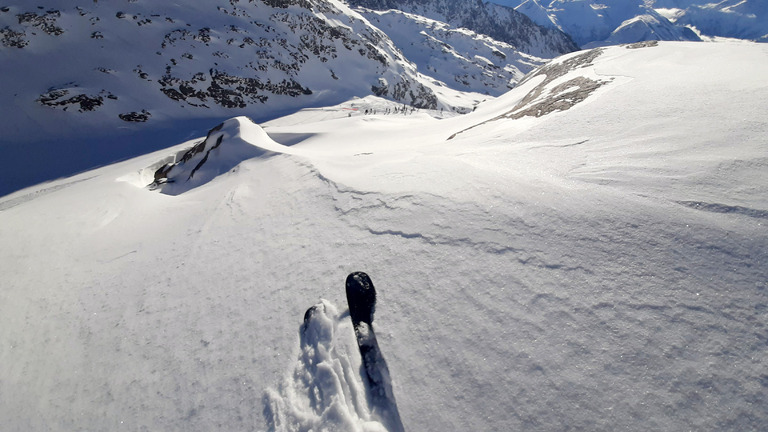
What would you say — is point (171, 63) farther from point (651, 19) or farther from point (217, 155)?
point (651, 19)

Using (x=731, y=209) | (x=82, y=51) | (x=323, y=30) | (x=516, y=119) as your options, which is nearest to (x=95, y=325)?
(x=731, y=209)

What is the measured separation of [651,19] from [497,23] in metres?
105

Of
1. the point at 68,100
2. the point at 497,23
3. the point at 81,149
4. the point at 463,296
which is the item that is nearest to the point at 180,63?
the point at 68,100

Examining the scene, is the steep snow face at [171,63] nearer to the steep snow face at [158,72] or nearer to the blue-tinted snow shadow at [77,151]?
the steep snow face at [158,72]

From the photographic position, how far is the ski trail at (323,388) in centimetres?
202

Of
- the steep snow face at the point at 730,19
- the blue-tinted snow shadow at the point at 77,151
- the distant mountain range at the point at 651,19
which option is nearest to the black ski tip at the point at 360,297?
the blue-tinted snow shadow at the point at 77,151

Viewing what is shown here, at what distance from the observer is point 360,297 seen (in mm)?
2635

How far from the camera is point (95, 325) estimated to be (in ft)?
10.3

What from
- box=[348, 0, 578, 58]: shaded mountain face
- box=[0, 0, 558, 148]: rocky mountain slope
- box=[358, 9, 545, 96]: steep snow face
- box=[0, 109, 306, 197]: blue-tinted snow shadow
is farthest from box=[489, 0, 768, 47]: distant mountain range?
box=[0, 109, 306, 197]: blue-tinted snow shadow

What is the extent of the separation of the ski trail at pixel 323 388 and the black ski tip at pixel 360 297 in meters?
0.10

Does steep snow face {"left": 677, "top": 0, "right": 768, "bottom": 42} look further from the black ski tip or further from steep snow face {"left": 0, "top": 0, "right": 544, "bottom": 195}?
the black ski tip

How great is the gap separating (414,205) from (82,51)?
31.0 metres

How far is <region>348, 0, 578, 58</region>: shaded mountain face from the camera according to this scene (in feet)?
393

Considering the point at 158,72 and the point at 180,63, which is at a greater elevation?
the point at 180,63
